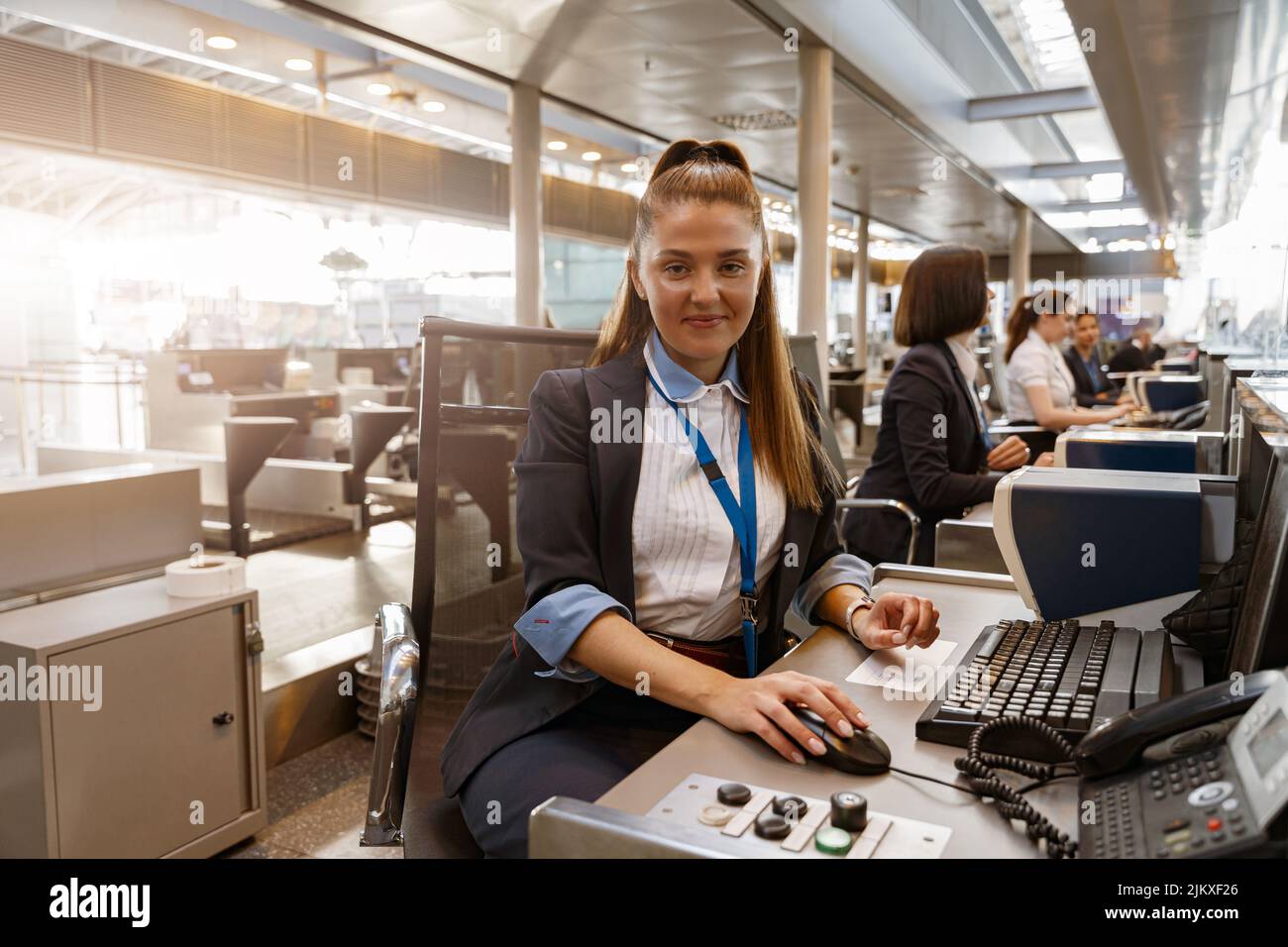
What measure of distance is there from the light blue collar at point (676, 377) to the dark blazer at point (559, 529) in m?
0.04

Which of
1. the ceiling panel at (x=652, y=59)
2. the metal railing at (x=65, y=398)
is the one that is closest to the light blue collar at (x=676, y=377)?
the metal railing at (x=65, y=398)

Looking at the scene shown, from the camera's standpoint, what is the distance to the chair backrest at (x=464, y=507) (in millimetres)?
1697

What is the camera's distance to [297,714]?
3266 mm

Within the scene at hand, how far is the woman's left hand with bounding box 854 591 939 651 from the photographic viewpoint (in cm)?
142

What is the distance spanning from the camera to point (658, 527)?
146 centimetres

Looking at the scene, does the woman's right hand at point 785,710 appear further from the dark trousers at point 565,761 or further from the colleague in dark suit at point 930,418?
the colleague in dark suit at point 930,418

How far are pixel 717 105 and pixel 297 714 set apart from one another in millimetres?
6817

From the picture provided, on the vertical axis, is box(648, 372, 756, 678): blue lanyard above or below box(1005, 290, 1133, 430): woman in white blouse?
below

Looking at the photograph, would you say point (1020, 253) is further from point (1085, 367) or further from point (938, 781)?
point (938, 781)

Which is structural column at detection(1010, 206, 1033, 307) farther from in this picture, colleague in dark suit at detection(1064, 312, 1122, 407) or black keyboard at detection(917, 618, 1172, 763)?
black keyboard at detection(917, 618, 1172, 763)

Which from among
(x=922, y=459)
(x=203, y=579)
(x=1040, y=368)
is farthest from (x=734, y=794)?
(x=1040, y=368)

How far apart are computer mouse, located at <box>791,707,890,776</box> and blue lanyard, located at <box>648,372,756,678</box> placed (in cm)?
45

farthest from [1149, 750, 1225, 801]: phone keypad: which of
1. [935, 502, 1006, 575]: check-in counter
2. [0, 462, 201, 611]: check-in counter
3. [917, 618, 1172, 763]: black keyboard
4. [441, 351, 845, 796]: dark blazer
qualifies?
[0, 462, 201, 611]: check-in counter

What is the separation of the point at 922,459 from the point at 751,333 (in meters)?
1.52
